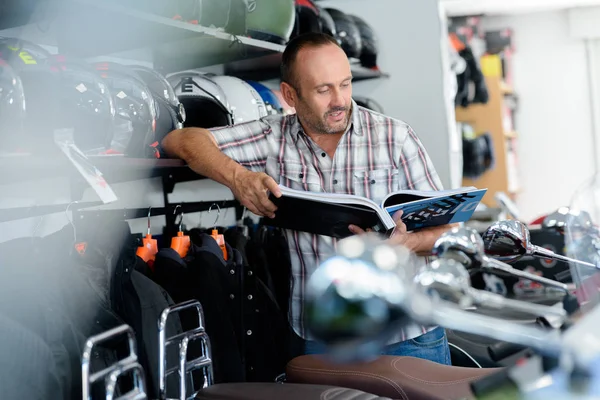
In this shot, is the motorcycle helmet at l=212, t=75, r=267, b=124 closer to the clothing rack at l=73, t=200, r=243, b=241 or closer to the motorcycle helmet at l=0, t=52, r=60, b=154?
the clothing rack at l=73, t=200, r=243, b=241

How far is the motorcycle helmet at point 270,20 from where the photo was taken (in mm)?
2355

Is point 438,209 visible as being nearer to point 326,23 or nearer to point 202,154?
point 202,154

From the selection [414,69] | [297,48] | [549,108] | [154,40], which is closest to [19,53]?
[154,40]

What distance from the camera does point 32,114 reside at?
4.88 feet

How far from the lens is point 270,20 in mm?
2398

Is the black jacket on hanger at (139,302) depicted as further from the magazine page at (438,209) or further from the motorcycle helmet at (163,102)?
the magazine page at (438,209)

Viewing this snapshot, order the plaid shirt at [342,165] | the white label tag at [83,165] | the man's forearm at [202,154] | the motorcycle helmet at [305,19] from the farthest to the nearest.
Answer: the motorcycle helmet at [305,19] → the plaid shirt at [342,165] → the man's forearm at [202,154] → the white label tag at [83,165]

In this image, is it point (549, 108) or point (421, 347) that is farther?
point (549, 108)

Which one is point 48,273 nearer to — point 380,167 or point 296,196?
point 296,196

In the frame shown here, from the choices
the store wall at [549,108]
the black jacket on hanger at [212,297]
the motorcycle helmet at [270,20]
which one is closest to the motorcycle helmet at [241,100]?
the motorcycle helmet at [270,20]

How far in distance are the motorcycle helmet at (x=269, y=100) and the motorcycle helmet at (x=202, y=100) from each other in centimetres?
27

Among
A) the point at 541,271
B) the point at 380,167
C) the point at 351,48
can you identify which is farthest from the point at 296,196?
the point at 541,271

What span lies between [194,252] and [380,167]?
630mm

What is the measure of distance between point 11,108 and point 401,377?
3.34 ft
